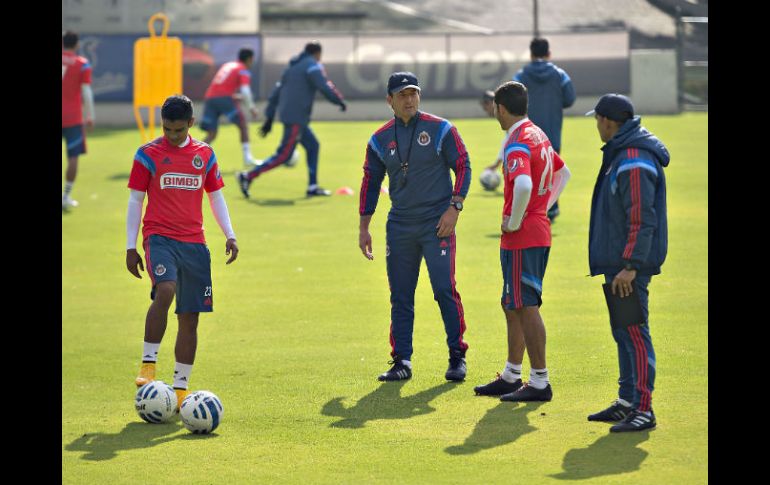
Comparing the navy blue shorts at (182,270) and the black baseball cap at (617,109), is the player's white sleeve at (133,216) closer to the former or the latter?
the navy blue shorts at (182,270)

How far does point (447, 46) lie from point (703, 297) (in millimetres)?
26919

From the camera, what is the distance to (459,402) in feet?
31.7

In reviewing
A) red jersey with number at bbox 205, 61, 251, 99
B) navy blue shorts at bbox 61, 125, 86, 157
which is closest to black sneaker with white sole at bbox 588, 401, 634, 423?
navy blue shorts at bbox 61, 125, 86, 157

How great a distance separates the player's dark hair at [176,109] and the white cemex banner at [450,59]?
2928 centimetres

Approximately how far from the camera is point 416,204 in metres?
10.3

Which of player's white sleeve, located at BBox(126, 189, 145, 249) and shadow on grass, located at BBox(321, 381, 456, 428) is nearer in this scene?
shadow on grass, located at BBox(321, 381, 456, 428)

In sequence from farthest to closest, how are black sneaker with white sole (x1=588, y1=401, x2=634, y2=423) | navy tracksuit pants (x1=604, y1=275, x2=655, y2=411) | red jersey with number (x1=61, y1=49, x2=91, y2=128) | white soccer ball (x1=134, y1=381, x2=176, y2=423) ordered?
red jersey with number (x1=61, y1=49, x2=91, y2=128), white soccer ball (x1=134, y1=381, x2=176, y2=423), black sneaker with white sole (x1=588, y1=401, x2=634, y2=423), navy tracksuit pants (x1=604, y1=275, x2=655, y2=411)

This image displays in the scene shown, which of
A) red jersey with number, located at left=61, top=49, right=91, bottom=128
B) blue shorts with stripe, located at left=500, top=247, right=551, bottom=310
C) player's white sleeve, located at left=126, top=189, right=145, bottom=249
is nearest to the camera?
blue shorts with stripe, located at left=500, top=247, right=551, bottom=310

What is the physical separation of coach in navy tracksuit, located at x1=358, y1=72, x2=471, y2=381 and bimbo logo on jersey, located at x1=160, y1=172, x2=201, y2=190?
4.92 feet

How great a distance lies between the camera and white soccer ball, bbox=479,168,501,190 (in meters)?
22.5

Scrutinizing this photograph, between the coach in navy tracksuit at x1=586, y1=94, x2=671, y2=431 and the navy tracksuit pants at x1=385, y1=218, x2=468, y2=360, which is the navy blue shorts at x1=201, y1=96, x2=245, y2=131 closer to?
the navy tracksuit pants at x1=385, y1=218, x2=468, y2=360

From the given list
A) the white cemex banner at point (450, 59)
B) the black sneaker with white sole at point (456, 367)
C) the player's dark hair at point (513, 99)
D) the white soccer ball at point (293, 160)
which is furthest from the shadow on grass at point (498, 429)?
the white cemex banner at point (450, 59)

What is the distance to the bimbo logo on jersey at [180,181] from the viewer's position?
9.52m

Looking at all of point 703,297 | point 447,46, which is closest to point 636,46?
point 447,46
